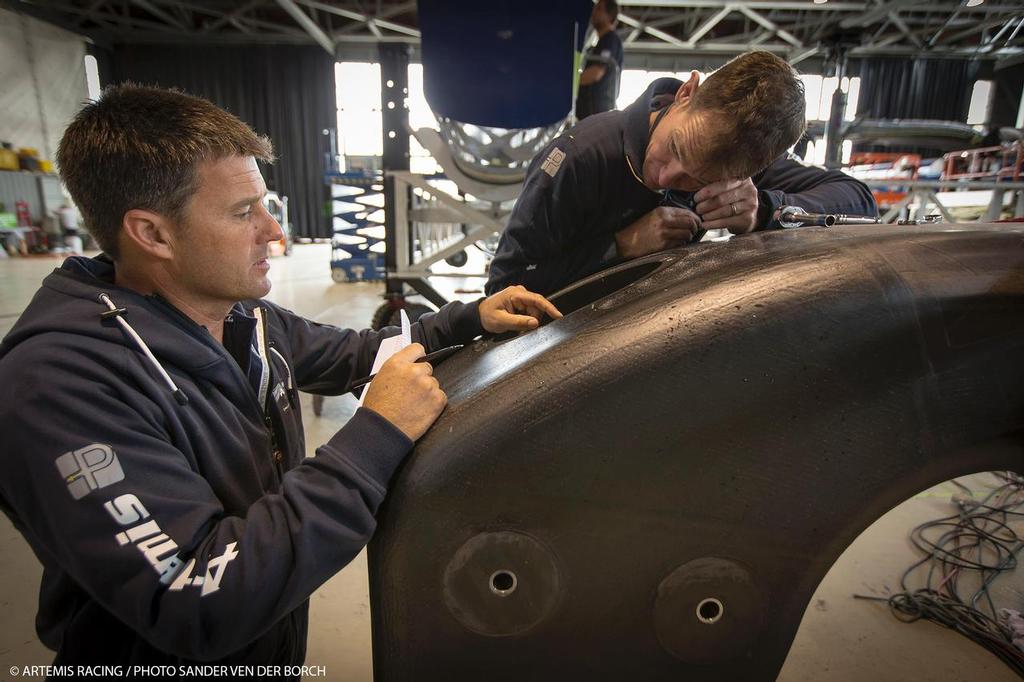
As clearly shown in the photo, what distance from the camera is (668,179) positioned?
1.04m

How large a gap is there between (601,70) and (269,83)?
10.3 m

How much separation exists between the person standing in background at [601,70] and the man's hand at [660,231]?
1928 millimetres

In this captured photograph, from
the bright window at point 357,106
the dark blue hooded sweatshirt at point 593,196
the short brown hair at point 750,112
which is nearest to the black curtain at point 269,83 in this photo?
the bright window at point 357,106

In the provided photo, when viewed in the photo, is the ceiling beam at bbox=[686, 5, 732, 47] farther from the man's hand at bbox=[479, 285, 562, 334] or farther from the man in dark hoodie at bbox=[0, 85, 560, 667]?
the man in dark hoodie at bbox=[0, 85, 560, 667]

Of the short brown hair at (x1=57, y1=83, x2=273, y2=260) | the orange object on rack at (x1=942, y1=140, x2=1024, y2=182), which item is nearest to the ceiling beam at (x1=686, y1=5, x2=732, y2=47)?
the orange object on rack at (x1=942, y1=140, x2=1024, y2=182)

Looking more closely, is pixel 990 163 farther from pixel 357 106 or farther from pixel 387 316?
pixel 357 106

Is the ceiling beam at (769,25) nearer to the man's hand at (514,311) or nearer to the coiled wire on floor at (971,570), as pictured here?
the coiled wire on floor at (971,570)

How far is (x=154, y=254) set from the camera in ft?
2.31

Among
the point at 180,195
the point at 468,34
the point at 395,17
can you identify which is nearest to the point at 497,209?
the point at 468,34

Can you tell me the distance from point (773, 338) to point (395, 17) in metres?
11.5

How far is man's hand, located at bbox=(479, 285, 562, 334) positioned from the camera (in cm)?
85

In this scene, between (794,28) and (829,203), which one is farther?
(794,28)

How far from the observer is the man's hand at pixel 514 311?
0.85m

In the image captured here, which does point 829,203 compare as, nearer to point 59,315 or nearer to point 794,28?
point 59,315
